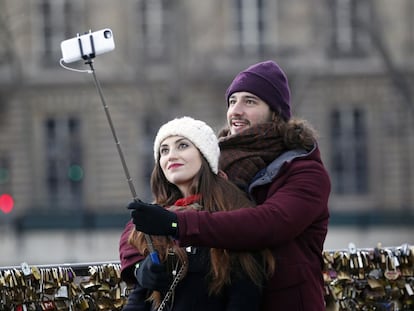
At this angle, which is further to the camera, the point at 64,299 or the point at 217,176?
the point at 64,299

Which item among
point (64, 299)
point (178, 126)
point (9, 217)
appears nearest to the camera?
point (178, 126)

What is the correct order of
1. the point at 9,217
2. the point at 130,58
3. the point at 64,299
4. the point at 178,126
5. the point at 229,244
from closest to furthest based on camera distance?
1. the point at 229,244
2. the point at 178,126
3. the point at 64,299
4. the point at 9,217
5. the point at 130,58

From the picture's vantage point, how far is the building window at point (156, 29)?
117ft

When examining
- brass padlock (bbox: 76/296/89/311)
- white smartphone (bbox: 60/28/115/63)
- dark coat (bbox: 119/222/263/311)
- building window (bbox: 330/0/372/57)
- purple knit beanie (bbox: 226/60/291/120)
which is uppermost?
building window (bbox: 330/0/372/57)

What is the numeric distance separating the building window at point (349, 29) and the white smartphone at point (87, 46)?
30.2m

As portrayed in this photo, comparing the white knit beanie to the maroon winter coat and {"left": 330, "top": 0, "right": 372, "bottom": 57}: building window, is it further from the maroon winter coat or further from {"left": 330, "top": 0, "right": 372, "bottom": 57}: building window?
{"left": 330, "top": 0, "right": 372, "bottom": 57}: building window

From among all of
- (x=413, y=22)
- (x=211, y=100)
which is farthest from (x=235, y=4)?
(x=413, y=22)

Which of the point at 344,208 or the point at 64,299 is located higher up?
the point at 64,299

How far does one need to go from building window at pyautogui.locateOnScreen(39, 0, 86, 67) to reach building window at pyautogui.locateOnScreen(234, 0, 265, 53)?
16.7 ft

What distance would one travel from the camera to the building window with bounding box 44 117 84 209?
35469mm

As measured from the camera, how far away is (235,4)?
120 feet

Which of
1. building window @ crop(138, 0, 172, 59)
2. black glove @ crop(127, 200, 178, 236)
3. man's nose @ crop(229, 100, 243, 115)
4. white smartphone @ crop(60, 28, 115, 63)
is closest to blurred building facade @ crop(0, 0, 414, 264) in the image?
building window @ crop(138, 0, 172, 59)

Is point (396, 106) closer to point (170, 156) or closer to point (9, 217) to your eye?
point (9, 217)

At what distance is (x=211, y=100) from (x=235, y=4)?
3217mm
